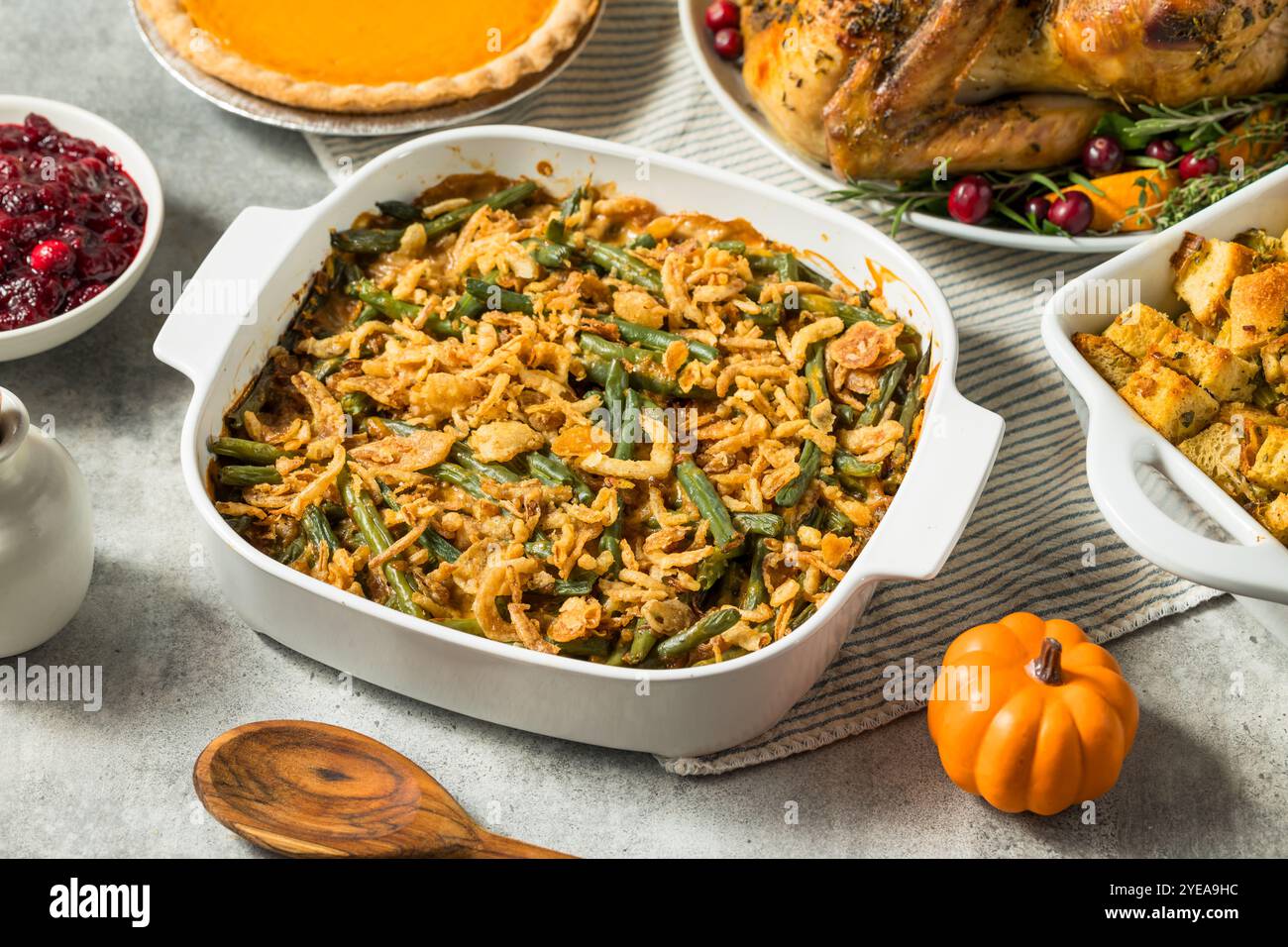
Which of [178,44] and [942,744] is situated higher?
[178,44]

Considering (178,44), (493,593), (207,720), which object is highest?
(178,44)

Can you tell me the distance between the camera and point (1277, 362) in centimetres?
299

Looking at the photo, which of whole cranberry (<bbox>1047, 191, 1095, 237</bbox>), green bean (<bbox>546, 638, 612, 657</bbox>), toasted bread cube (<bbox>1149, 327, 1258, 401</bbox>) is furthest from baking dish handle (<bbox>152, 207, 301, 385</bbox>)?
toasted bread cube (<bbox>1149, 327, 1258, 401</bbox>)

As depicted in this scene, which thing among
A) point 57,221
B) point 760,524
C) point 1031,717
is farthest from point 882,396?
point 57,221

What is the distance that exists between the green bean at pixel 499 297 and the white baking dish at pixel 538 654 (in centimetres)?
39

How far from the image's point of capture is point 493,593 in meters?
2.81

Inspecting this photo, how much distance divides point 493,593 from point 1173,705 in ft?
5.12

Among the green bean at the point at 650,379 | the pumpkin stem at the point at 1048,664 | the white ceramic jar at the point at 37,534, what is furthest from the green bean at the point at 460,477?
the pumpkin stem at the point at 1048,664

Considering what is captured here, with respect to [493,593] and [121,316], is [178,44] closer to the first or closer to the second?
[121,316]

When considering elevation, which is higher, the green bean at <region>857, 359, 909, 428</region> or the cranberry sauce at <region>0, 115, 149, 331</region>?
the green bean at <region>857, 359, 909, 428</region>

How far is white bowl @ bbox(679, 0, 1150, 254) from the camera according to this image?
3588 millimetres

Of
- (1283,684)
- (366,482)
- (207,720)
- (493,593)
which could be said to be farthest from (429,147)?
(1283,684)

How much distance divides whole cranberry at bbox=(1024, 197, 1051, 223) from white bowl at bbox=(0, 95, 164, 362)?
2.28 m

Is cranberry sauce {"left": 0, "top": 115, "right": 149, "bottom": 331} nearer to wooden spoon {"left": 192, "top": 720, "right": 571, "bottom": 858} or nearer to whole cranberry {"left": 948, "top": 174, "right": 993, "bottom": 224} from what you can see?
wooden spoon {"left": 192, "top": 720, "right": 571, "bottom": 858}
